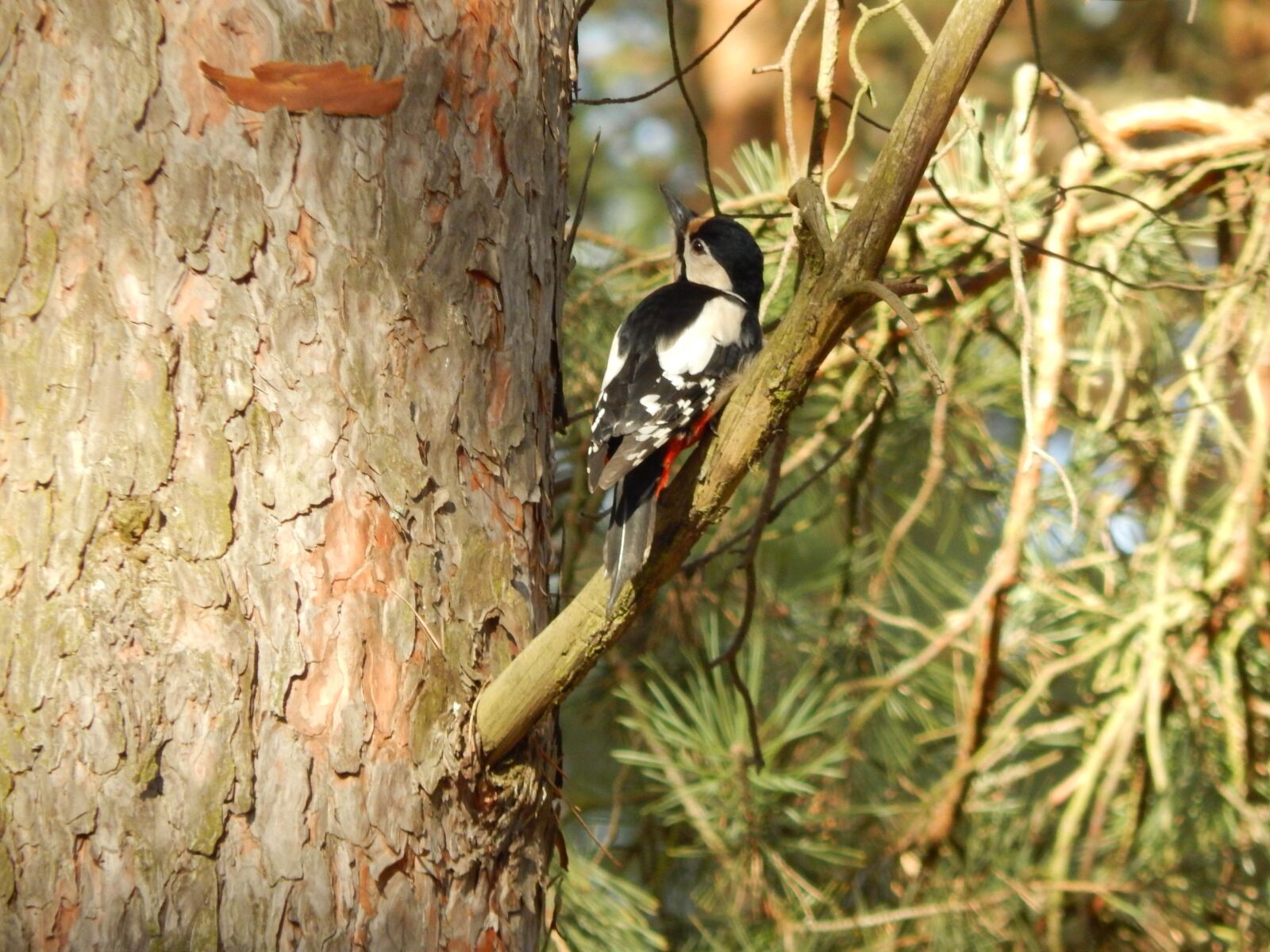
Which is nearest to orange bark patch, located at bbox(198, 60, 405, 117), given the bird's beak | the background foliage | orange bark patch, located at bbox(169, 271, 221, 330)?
orange bark patch, located at bbox(169, 271, 221, 330)

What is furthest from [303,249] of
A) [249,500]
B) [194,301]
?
[249,500]

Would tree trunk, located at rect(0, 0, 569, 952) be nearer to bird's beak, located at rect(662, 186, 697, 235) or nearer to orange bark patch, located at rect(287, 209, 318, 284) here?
orange bark patch, located at rect(287, 209, 318, 284)

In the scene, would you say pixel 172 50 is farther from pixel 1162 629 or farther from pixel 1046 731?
pixel 1046 731

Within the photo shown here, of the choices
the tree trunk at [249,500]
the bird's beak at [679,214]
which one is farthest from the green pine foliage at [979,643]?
the tree trunk at [249,500]

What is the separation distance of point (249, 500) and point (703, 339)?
125 centimetres

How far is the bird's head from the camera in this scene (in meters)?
3.10

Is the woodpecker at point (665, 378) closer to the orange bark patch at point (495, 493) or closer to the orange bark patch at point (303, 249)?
the orange bark patch at point (495, 493)

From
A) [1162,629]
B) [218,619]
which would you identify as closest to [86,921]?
[218,619]

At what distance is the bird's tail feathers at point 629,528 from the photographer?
5.99ft

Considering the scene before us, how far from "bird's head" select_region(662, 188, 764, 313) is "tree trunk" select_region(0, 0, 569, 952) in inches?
49.6

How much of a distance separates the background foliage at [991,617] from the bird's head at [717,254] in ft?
0.30

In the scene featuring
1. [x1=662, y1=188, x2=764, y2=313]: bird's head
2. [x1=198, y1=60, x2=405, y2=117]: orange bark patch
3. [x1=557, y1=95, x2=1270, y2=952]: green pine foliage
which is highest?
[x1=662, y1=188, x2=764, y2=313]: bird's head

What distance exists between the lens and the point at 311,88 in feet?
5.92

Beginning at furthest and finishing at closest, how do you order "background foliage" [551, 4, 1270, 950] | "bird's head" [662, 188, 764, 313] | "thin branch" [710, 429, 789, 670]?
"bird's head" [662, 188, 764, 313] < "background foliage" [551, 4, 1270, 950] < "thin branch" [710, 429, 789, 670]
